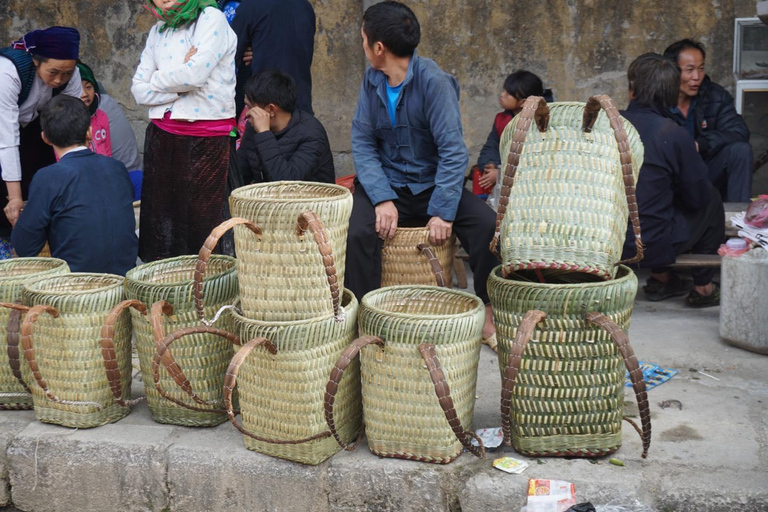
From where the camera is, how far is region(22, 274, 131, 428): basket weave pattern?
345cm

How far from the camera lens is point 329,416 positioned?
302 cm

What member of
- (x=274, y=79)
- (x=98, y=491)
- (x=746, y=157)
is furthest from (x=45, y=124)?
(x=746, y=157)

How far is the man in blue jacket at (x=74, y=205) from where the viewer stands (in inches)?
166

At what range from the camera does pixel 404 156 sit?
412 cm

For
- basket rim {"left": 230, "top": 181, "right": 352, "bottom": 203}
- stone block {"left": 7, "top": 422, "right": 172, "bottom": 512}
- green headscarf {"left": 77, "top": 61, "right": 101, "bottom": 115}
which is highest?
green headscarf {"left": 77, "top": 61, "right": 101, "bottom": 115}

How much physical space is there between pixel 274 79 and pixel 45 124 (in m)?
1.11

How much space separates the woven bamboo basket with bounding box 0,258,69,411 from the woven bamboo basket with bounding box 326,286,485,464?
1446mm

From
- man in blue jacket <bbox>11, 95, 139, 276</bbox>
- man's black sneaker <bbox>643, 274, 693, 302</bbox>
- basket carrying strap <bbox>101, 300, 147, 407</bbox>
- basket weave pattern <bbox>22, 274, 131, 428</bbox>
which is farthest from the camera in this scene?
man's black sneaker <bbox>643, 274, 693, 302</bbox>

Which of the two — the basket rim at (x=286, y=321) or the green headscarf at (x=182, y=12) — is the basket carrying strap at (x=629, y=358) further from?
the green headscarf at (x=182, y=12)

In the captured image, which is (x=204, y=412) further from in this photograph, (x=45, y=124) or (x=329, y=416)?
(x=45, y=124)

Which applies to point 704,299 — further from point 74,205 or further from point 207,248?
point 74,205

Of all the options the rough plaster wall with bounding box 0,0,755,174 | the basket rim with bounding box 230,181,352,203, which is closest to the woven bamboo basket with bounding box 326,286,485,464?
the basket rim with bounding box 230,181,352,203

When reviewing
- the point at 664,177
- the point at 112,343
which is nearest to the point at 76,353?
the point at 112,343

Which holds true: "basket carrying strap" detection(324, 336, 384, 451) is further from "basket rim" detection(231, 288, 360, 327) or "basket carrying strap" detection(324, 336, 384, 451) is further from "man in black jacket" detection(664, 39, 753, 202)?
"man in black jacket" detection(664, 39, 753, 202)
